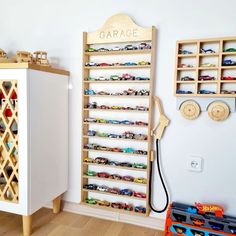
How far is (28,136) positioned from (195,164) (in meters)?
0.90

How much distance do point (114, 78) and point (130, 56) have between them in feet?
0.54

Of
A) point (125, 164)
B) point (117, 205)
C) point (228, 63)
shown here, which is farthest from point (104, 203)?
point (228, 63)

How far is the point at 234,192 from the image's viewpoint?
121cm

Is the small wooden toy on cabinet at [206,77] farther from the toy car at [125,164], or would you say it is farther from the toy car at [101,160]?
the toy car at [101,160]

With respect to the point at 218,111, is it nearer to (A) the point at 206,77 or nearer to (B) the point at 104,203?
(A) the point at 206,77

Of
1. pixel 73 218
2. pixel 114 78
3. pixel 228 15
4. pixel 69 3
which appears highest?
pixel 69 3

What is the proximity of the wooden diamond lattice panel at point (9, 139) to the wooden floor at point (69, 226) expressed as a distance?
8.6 inches

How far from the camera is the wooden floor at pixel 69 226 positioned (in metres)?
1.30

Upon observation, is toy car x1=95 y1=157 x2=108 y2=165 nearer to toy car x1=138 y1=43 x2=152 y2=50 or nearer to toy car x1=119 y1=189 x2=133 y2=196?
toy car x1=119 y1=189 x2=133 y2=196

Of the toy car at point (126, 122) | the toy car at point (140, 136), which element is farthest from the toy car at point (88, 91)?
the toy car at point (140, 136)

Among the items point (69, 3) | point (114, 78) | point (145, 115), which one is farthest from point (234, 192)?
point (69, 3)

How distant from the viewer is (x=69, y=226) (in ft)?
4.47

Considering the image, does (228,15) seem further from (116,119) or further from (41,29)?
(41,29)

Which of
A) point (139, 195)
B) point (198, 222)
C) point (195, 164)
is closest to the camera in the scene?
point (198, 222)
